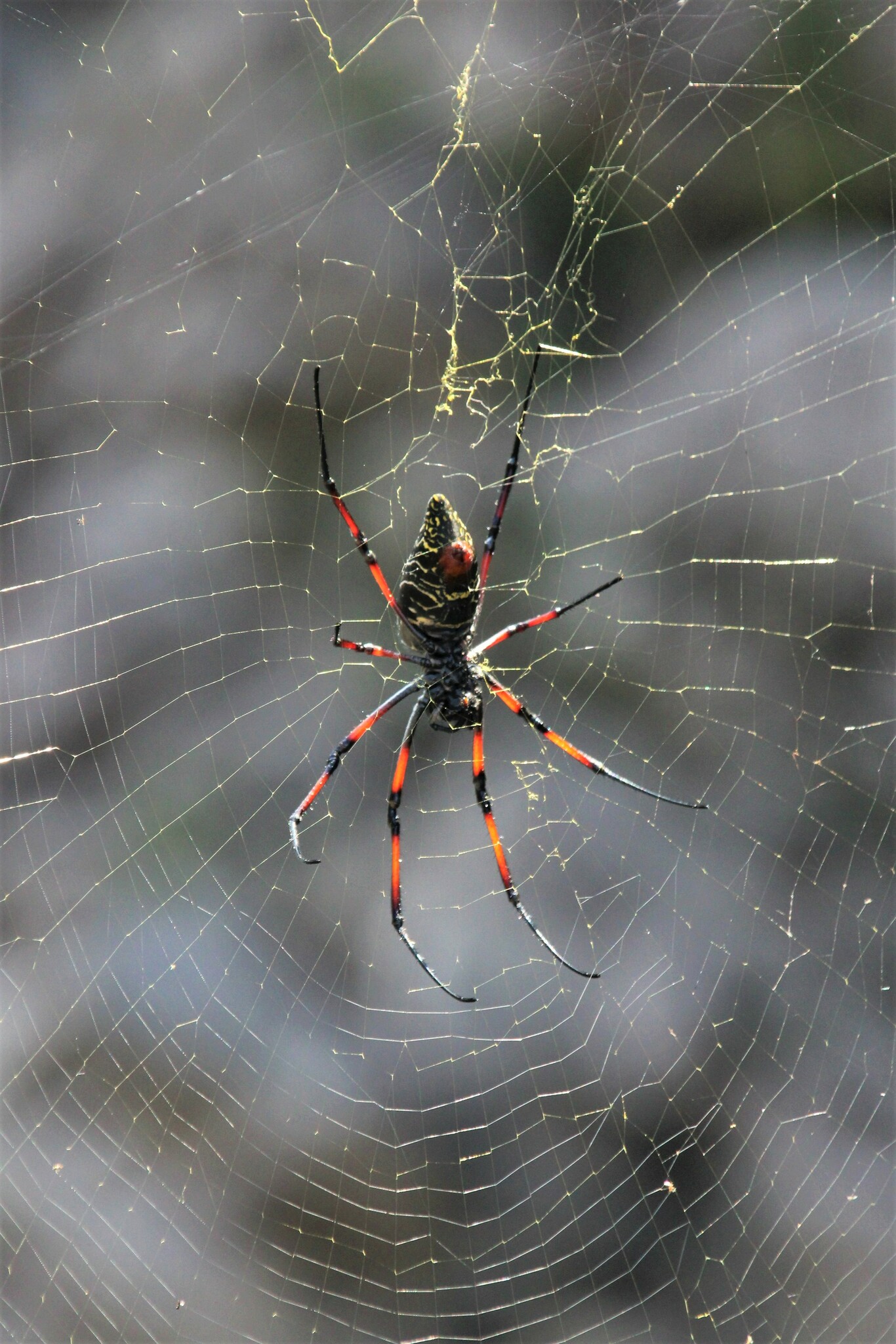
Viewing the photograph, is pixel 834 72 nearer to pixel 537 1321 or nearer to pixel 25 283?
pixel 25 283

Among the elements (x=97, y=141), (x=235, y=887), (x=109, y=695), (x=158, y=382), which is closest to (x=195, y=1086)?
(x=235, y=887)

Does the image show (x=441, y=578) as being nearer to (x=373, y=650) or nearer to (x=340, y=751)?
(x=373, y=650)

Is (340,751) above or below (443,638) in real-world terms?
below

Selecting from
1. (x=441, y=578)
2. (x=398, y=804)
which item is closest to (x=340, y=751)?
(x=398, y=804)

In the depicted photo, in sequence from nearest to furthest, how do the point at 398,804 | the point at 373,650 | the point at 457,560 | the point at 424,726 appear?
the point at 457,560 < the point at 373,650 < the point at 398,804 < the point at 424,726

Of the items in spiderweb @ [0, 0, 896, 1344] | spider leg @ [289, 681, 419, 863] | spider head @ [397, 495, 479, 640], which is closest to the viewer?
spider head @ [397, 495, 479, 640]

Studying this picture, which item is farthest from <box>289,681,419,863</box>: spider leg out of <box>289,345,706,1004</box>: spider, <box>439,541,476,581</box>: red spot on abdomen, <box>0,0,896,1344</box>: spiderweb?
<box>0,0,896,1344</box>: spiderweb

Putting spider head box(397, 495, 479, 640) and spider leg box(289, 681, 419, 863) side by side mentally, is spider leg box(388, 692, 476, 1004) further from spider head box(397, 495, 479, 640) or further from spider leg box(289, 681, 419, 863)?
spider head box(397, 495, 479, 640)
